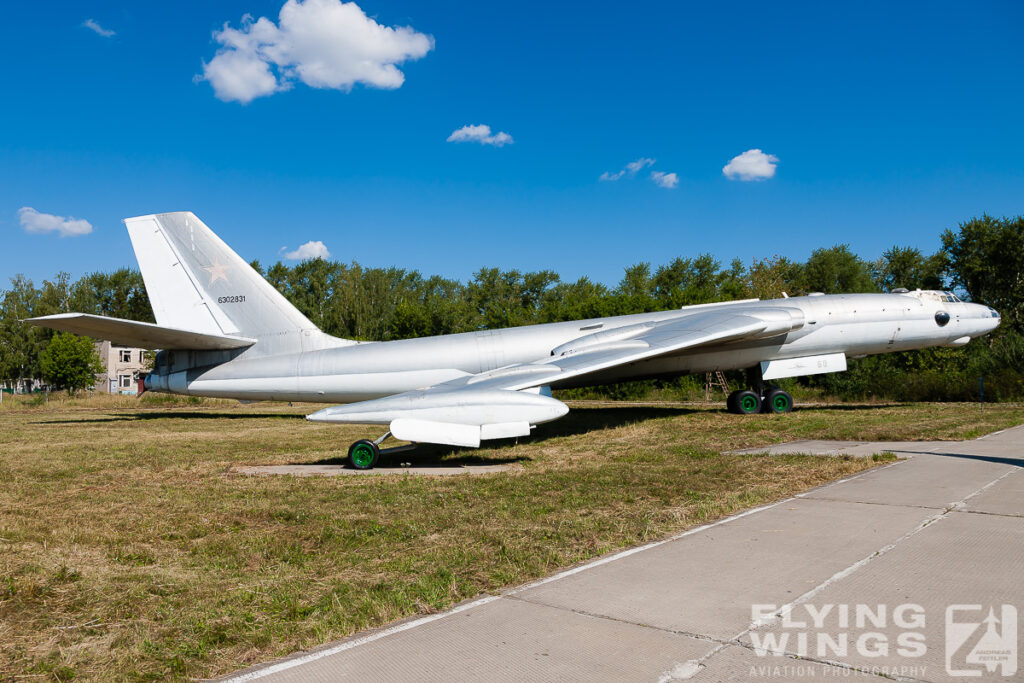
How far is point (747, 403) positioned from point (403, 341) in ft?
28.5

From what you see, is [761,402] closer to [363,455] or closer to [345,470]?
[363,455]

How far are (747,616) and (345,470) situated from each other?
7.16 m

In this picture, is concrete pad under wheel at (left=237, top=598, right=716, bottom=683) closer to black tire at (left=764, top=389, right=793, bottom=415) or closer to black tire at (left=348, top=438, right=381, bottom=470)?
black tire at (left=348, top=438, right=381, bottom=470)

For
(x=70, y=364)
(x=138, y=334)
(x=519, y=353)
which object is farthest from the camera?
(x=70, y=364)

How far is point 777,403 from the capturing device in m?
16.0

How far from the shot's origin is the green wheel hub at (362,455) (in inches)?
372

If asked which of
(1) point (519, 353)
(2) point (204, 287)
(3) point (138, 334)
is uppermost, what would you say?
(2) point (204, 287)

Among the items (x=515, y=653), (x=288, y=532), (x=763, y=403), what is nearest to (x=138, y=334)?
Result: (x=288, y=532)

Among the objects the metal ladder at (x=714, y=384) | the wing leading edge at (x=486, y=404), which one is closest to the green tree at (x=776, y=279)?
the metal ladder at (x=714, y=384)

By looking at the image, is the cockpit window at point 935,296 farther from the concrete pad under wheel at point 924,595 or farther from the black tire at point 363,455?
the black tire at point 363,455

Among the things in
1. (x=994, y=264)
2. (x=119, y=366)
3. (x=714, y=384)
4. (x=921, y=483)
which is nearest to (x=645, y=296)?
(x=714, y=384)

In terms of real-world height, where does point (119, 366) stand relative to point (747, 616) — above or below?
above

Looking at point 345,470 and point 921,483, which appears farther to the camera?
point 345,470

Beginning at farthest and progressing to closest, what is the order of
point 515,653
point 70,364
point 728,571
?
1. point 70,364
2. point 728,571
3. point 515,653
